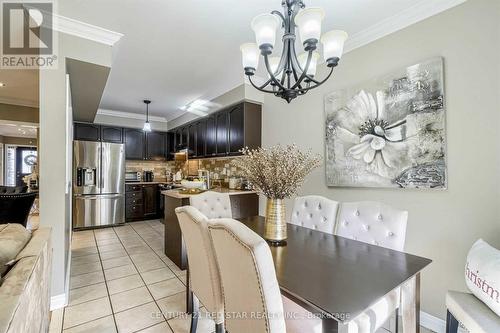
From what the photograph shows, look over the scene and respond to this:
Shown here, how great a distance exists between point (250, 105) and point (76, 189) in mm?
3933

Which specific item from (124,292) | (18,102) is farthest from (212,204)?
(18,102)

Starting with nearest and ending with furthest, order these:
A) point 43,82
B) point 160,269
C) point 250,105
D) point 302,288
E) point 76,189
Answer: point 302,288, point 43,82, point 160,269, point 250,105, point 76,189

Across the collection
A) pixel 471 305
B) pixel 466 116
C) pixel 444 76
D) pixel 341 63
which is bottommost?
pixel 471 305

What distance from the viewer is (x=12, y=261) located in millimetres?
1054

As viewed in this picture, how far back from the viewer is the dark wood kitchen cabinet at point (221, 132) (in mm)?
4102

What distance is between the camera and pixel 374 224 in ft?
5.62

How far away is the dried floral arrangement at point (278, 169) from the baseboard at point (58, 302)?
2.17 meters

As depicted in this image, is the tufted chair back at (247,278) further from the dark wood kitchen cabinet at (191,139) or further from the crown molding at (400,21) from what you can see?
the dark wood kitchen cabinet at (191,139)

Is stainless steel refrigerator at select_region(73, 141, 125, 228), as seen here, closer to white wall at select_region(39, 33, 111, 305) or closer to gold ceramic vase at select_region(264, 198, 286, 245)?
white wall at select_region(39, 33, 111, 305)

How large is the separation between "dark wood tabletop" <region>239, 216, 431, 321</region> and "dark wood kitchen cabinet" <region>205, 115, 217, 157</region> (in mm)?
3022

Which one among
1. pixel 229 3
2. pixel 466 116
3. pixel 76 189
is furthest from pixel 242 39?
pixel 76 189

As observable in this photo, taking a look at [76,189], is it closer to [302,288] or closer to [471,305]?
[302,288]

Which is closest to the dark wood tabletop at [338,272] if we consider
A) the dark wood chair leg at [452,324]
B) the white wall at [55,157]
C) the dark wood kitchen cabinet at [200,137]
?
the dark wood chair leg at [452,324]

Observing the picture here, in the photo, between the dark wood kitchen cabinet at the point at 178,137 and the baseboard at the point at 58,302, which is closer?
the baseboard at the point at 58,302
